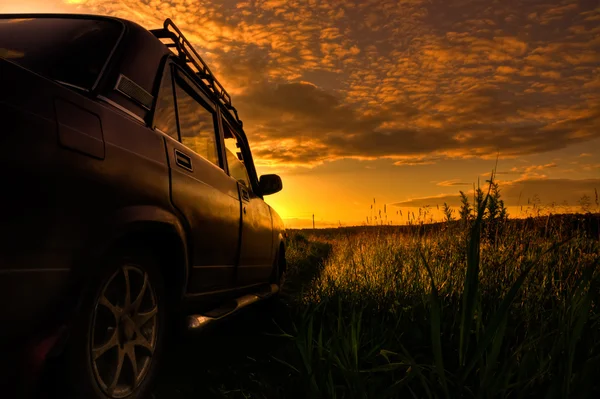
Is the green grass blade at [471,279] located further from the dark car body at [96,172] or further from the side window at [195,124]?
the side window at [195,124]

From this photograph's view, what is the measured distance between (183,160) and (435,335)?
1.75m

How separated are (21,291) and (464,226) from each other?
6056 millimetres

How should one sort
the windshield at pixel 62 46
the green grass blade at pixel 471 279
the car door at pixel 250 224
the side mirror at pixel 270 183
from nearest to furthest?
the green grass blade at pixel 471 279 → the windshield at pixel 62 46 → the car door at pixel 250 224 → the side mirror at pixel 270 183

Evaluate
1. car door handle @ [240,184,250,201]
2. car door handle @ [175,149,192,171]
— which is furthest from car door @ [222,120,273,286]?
car door handle @ [175,149,192,171]

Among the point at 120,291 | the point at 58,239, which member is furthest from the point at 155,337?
the point at 58,239

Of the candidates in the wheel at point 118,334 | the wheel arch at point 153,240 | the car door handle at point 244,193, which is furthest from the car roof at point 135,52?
the car door handle at point 244,193

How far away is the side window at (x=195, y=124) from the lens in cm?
343

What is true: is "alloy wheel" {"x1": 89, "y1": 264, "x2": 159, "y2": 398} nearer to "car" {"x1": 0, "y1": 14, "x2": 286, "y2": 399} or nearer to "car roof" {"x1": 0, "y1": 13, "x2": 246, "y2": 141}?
"car" {"x1": 0, "y1": 14, "x2": 286, "y2": 399}

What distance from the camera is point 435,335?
222 centimetres

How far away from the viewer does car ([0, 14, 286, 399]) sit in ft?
5.91

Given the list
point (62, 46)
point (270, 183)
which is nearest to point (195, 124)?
point (62, 46)

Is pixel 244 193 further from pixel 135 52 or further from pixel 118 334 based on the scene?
pixel 118 334

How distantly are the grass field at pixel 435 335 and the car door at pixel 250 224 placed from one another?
552 millimetres

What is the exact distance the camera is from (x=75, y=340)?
81.0 inches
